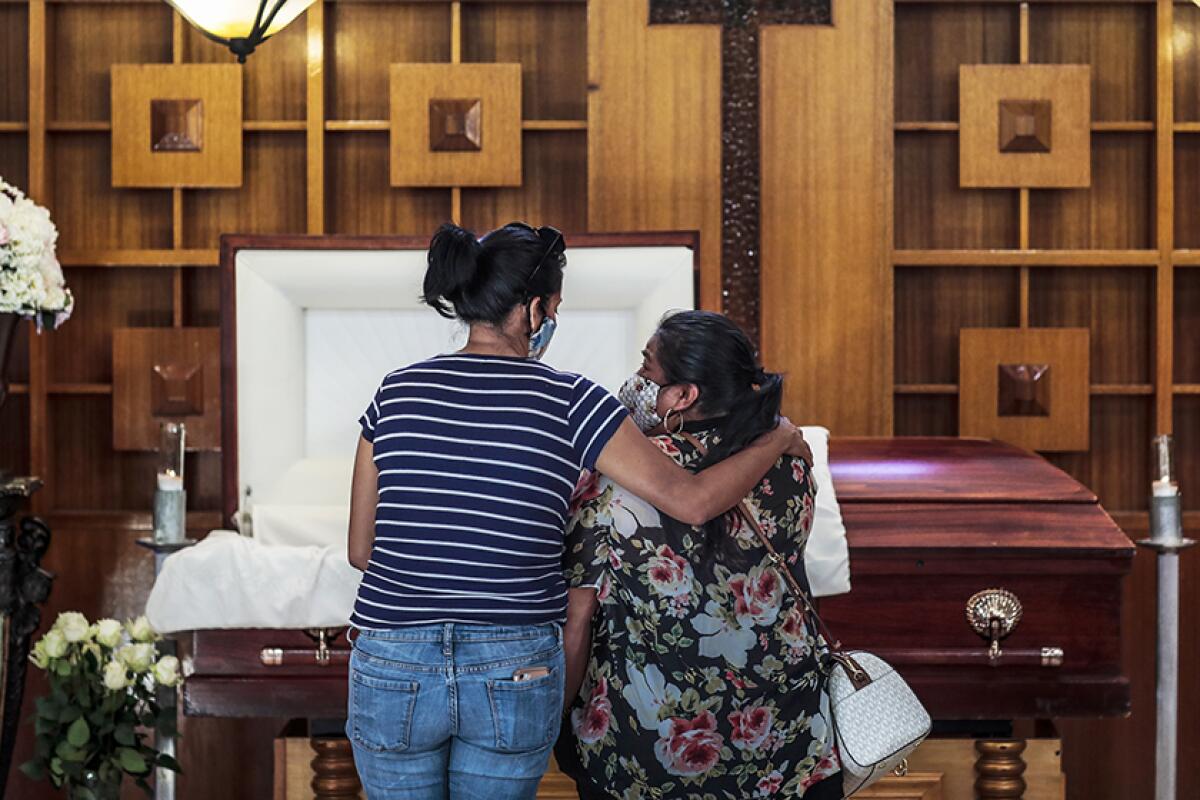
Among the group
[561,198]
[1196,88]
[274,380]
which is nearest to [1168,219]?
[1196,88]

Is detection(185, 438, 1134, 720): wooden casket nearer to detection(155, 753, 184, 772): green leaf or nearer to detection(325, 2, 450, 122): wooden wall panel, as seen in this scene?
detection(155, 753, 184, 772): green leaf

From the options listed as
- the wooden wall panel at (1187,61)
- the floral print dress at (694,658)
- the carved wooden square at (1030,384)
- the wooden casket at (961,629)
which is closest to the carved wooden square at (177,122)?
the wooden casket at (961,629)

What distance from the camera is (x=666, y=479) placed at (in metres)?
1.74

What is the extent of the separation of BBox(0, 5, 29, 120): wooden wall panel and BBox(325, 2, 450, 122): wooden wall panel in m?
0.81

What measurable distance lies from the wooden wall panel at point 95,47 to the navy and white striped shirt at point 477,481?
8.06 ft

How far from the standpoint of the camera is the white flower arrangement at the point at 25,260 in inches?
115

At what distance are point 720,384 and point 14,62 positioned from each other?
2798 mm

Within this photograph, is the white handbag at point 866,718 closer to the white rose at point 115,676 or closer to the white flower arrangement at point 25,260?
the white rose at point 115,676

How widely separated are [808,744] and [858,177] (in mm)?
2066

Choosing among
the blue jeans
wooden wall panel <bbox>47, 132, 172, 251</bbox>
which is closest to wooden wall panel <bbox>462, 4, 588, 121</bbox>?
wooden wall panel <bbox>47, 132, 172, 251</bbox>

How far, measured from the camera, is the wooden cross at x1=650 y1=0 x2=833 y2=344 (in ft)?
11.9

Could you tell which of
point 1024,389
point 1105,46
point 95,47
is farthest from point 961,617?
point 95,47

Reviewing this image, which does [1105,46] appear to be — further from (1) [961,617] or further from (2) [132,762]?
(2) [132,762]

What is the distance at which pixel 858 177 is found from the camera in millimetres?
3631
